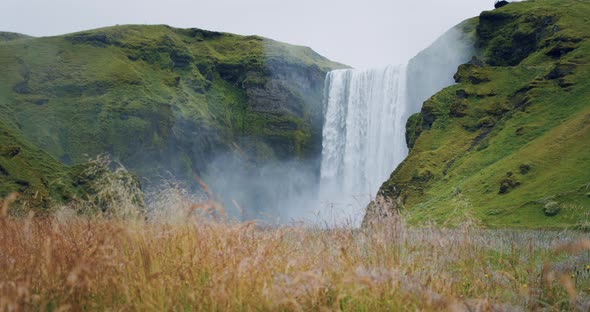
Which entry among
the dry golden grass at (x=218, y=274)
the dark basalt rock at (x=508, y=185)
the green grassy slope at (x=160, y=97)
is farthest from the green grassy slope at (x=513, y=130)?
the green grassy slope at (x=160, y=97)

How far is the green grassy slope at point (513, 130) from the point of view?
3231 centimetres

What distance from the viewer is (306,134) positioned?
4377 inches

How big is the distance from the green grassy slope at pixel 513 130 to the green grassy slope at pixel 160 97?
23.4 metres

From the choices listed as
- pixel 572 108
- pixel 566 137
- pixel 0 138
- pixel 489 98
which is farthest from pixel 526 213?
pixel 0 138

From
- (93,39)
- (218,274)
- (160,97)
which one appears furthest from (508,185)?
(93,39)

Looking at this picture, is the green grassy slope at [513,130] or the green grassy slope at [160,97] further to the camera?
the green grassy slope at [160,97]

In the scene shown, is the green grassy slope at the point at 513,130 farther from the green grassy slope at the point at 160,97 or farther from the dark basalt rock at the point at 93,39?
the dark basalt rock at the point at 93,39

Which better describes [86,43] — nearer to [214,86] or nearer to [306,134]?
[214,86]

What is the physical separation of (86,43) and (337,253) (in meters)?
102

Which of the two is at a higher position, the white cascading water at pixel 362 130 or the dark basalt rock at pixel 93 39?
the dark basalt rock at pixel 93 39

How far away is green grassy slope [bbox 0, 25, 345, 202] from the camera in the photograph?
75500 mm

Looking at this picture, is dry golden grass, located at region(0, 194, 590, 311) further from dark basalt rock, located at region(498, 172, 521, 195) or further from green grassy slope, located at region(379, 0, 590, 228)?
dark basalt rock, located at region(498, 172, 521, 195)

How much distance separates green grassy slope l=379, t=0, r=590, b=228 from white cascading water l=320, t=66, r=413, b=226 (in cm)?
1264

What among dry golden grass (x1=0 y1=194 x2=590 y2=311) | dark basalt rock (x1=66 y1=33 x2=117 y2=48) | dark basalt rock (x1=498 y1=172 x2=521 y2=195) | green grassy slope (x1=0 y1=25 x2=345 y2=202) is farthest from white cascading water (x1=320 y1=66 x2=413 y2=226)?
dry golden grass (x1=0 y1=194 x2=590 y2=311)
